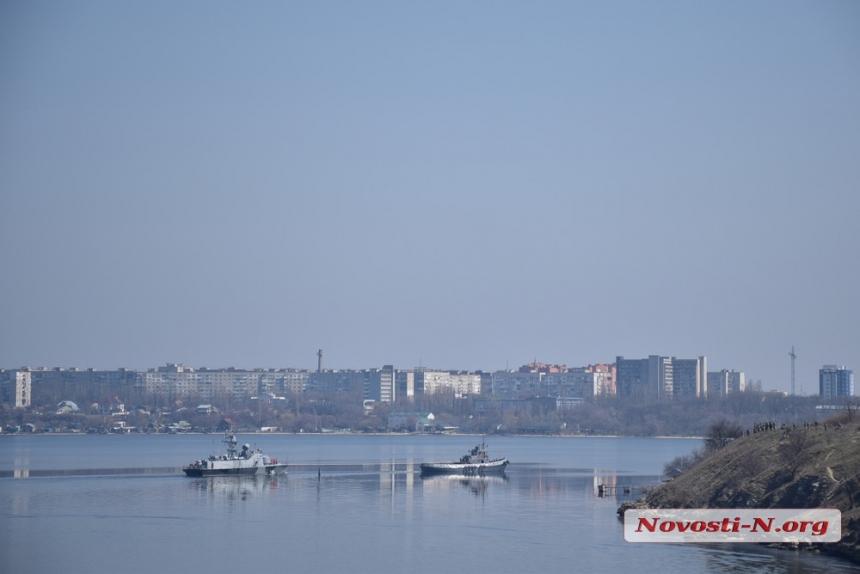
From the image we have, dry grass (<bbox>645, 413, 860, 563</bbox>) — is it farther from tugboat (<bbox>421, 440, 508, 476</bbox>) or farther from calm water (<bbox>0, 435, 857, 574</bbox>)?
tugboat (<bbox>421, 440, 508, 476</bbox>)

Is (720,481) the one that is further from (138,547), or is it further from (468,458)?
(468,458)

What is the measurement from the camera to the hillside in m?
42.1

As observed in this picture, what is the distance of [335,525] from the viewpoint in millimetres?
52406

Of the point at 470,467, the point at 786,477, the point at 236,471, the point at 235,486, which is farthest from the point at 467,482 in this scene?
the point at 786,477

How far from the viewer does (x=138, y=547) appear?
45.3 m

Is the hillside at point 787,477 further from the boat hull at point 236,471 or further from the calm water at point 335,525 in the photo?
the boat hull at point 236,471

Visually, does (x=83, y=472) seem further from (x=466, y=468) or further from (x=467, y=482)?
(x=467, y=482)

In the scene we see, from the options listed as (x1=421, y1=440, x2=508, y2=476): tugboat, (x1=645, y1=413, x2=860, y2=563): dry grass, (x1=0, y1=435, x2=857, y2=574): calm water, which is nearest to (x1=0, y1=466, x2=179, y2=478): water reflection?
(x1=0, y1=435, x2=857, y2=574): calm water

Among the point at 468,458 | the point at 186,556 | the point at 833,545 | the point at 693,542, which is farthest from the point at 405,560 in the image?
the point at 468,458

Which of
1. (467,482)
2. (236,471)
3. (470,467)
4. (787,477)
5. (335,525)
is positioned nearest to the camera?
(787,477)

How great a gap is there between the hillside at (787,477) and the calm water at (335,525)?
255cm

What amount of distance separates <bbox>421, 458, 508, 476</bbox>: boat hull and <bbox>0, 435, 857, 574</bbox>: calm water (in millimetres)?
1432

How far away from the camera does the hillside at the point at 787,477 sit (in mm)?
42094

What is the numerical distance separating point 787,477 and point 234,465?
1835 inches
